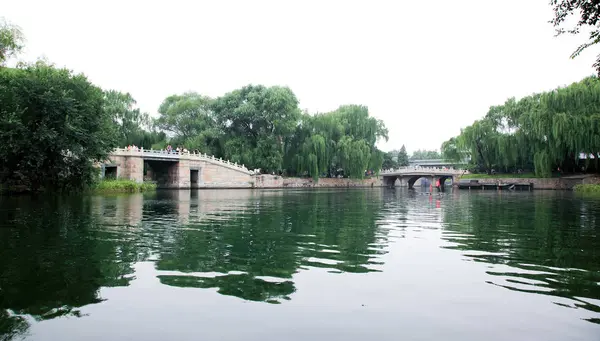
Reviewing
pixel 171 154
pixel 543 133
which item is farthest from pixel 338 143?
pixel 543 133

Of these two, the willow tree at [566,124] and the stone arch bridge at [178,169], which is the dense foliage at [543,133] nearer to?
the willow tree at [566,124]

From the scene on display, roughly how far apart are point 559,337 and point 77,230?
10.5m

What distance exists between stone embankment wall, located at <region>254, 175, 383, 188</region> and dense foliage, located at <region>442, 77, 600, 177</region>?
14575 mm

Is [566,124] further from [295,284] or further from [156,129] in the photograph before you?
[156,129]

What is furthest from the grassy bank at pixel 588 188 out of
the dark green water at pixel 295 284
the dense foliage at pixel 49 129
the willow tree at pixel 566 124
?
the dense foliage at pixel 49 129

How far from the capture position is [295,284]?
245 inches

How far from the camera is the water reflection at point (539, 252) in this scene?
19.6 feet

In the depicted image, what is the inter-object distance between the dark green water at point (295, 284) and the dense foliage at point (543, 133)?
33907 mm

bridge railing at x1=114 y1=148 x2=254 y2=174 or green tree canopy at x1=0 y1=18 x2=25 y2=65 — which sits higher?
green tree canopy at x1=0 y1=18 x2=25 y2=65

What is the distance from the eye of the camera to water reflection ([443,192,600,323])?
5.99 meters

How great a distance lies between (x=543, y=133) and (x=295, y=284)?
4303 cm

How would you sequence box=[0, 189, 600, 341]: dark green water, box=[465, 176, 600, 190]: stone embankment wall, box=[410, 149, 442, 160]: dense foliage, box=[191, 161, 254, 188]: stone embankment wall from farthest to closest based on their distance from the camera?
1. box=[410, 149, 442, 160]: dense foliage
2. box=[191, 161, 254, 188]: stone embankment wall
3. box=[465, 176, 600, 190]: stone embankment wall
4. box=[0, 189, 600, 341]: dark green water

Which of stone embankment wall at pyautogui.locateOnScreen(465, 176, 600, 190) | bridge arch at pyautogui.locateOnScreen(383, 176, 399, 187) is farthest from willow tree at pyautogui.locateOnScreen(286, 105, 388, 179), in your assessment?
stone embankment wall at pyautogui.locateOnScreen(465, 176, 600, 190)

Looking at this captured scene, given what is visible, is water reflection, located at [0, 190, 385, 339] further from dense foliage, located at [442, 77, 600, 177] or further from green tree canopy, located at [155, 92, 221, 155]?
green tree canopy, located at [155, 92, 221, 155]
